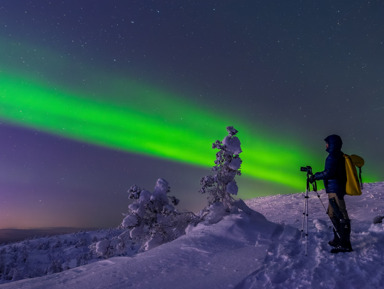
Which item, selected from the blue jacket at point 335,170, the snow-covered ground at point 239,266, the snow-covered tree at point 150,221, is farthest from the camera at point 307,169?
the snow-covered tree at point 150,221

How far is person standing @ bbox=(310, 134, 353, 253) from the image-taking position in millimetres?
6688

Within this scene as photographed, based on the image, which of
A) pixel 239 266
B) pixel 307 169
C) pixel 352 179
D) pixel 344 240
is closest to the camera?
pixel 239 266

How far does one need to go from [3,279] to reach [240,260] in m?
25.5

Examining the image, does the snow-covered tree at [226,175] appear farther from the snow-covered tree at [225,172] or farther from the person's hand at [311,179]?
the person's hand at [311,179]

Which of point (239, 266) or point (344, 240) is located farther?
point (344, 240)

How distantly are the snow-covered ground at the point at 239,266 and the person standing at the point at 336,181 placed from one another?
2.05ft

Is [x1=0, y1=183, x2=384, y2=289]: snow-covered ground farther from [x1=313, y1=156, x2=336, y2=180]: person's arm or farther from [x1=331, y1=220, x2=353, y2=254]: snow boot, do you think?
[x1=313, y1=156, x2=336, y2=180]: person's arm

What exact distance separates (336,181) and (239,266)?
10.7ft

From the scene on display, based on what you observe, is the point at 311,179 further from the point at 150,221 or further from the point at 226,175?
the point at 150,221

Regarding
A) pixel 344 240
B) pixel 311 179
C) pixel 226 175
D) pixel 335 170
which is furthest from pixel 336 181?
pixel 226 175

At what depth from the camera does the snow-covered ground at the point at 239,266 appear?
475 centimetres

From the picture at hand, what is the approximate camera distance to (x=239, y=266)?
553 centimetres

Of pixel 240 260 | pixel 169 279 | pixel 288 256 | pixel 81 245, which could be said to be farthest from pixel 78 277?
pixel 81 245

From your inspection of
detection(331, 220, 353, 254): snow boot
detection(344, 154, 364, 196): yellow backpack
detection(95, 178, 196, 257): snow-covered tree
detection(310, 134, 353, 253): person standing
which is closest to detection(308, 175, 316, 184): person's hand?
detection(310, 134, 353, 253): person standing
